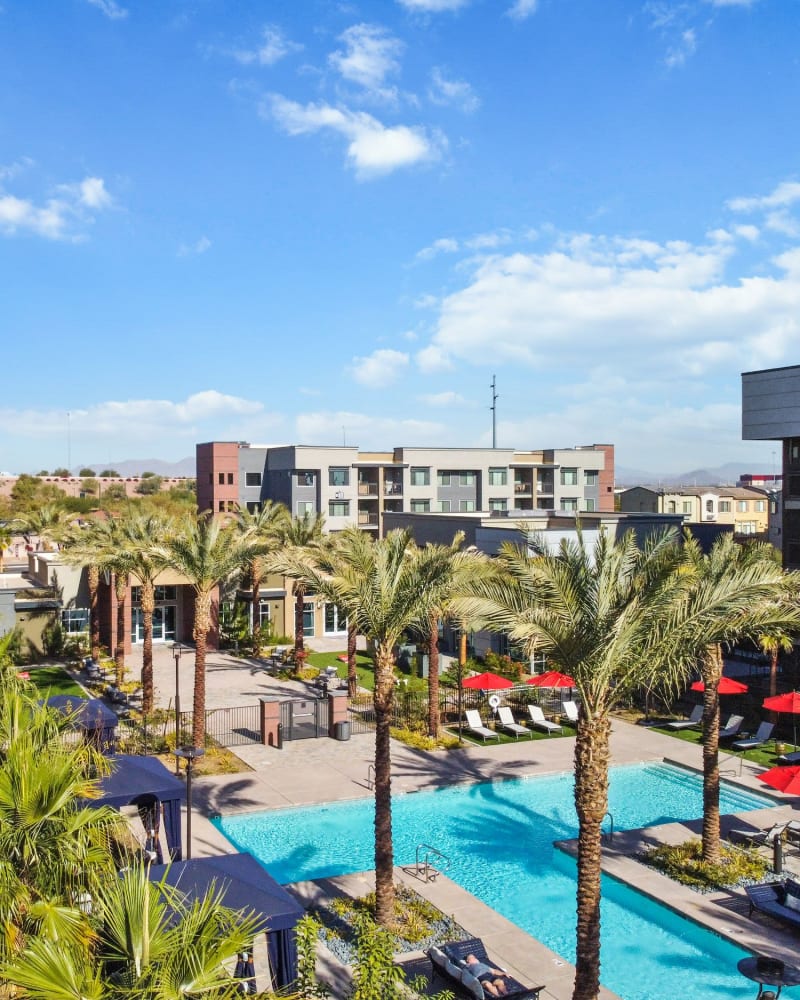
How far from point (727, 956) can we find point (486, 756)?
12.1m

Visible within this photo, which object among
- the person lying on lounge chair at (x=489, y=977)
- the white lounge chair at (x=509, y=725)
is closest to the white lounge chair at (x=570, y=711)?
the white lounge chair at (x=509, y=725)

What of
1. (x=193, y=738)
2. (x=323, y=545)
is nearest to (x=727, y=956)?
(x=193, y=738)

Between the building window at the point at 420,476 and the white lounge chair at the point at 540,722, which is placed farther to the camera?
the building window at the point at 420,476

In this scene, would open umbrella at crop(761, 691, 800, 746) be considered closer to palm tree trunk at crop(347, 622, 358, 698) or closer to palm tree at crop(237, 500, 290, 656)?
palm tree trunk at crop(347, 622, 358, 698)

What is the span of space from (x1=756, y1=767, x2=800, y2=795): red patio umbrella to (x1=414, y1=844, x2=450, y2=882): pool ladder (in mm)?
7176

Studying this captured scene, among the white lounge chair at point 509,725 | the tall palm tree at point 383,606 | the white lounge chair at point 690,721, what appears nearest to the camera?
the tall palm tree at point 383,606

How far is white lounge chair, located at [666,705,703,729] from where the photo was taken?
30.7m

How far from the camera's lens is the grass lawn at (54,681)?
35.1 meters

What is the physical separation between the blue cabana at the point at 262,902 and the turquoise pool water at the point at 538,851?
4.83m

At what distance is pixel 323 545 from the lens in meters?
37.1

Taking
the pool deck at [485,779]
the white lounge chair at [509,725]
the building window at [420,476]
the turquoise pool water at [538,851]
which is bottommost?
the turquoise pool water at [538,851]

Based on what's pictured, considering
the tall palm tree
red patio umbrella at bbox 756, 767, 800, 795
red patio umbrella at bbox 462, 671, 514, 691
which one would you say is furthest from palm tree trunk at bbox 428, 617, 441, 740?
red patio umbrella at bbox 756, 767, 800, 795

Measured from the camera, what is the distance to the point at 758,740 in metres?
27.7

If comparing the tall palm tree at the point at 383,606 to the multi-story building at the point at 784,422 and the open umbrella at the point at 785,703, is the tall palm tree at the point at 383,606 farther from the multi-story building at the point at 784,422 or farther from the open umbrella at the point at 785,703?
the multi-story building at the point at 784,422
